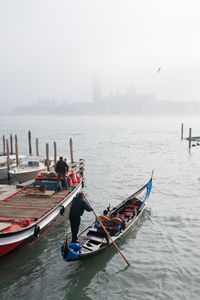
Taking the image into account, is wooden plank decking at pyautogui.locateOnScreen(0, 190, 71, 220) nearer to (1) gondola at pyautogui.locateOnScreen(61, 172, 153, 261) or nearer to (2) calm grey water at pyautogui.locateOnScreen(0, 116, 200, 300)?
(2) calm grey water at pyautogui.locateOnScreen(0, 116, 200, 300)

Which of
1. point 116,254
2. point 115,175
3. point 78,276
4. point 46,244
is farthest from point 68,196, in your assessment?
point 115,175

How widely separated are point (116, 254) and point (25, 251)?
3581mm

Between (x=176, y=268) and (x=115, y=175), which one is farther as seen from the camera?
(x=115, y=175)

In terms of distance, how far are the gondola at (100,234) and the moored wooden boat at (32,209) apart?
1797 millimetres

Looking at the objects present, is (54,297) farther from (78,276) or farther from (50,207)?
(50,207)

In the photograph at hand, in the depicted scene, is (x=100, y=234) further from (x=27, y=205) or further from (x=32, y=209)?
(x=27, y=205)

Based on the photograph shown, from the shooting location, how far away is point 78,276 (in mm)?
9414

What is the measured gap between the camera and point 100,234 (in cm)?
1091

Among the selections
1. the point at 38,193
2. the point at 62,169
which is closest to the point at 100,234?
the point at 38,193

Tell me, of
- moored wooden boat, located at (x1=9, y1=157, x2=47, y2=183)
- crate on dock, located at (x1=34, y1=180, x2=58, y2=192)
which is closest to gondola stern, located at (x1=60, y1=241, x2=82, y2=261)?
crate on dock, located at (x1=34, y1=180, x2=58, y2=192)

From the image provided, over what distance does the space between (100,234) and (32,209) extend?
10.6 ft

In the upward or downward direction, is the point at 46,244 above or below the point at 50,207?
A: below

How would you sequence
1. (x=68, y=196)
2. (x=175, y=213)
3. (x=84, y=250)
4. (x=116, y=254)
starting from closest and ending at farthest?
(x=84, y=250)
(x=116, y=254)
(x=68, y=196)
(x=175, y=213)

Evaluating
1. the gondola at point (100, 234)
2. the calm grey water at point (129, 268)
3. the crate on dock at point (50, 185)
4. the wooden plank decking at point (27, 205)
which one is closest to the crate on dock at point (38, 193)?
the wooden plank decking at point (27, 205)
